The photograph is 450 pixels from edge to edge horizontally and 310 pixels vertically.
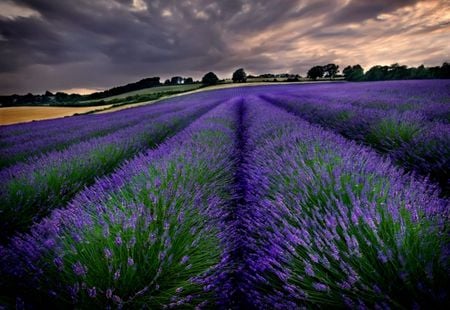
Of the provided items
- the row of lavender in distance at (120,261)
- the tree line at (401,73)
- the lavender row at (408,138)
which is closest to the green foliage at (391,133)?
the lavender row at (408,138)

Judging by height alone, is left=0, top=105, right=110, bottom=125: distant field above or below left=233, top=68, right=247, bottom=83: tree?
below

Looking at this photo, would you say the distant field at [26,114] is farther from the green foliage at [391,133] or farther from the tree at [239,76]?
the tree at [239,76]

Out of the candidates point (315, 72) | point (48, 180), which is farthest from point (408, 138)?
point (315, 72)

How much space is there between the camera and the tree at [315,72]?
48.0 meters

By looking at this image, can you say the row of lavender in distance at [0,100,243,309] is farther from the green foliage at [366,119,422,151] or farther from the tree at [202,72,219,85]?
the tree at [202,72,219,85]

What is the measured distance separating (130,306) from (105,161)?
2740mm

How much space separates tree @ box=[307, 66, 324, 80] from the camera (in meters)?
48.0

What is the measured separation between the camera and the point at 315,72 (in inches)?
1890

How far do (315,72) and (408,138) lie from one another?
5137 centimetres

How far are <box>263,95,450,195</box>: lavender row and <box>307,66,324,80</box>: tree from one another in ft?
161

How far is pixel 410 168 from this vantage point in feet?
8.41

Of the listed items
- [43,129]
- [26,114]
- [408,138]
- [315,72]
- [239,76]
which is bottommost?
[26,114]

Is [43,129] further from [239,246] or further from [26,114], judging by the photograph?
[26,114]

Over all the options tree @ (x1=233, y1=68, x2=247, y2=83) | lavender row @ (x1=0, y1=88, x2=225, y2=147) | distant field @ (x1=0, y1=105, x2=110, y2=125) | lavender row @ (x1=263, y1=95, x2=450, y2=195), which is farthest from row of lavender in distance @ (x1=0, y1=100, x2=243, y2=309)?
tree @ (x1=233, y1=68, x2=247, y2=83)
